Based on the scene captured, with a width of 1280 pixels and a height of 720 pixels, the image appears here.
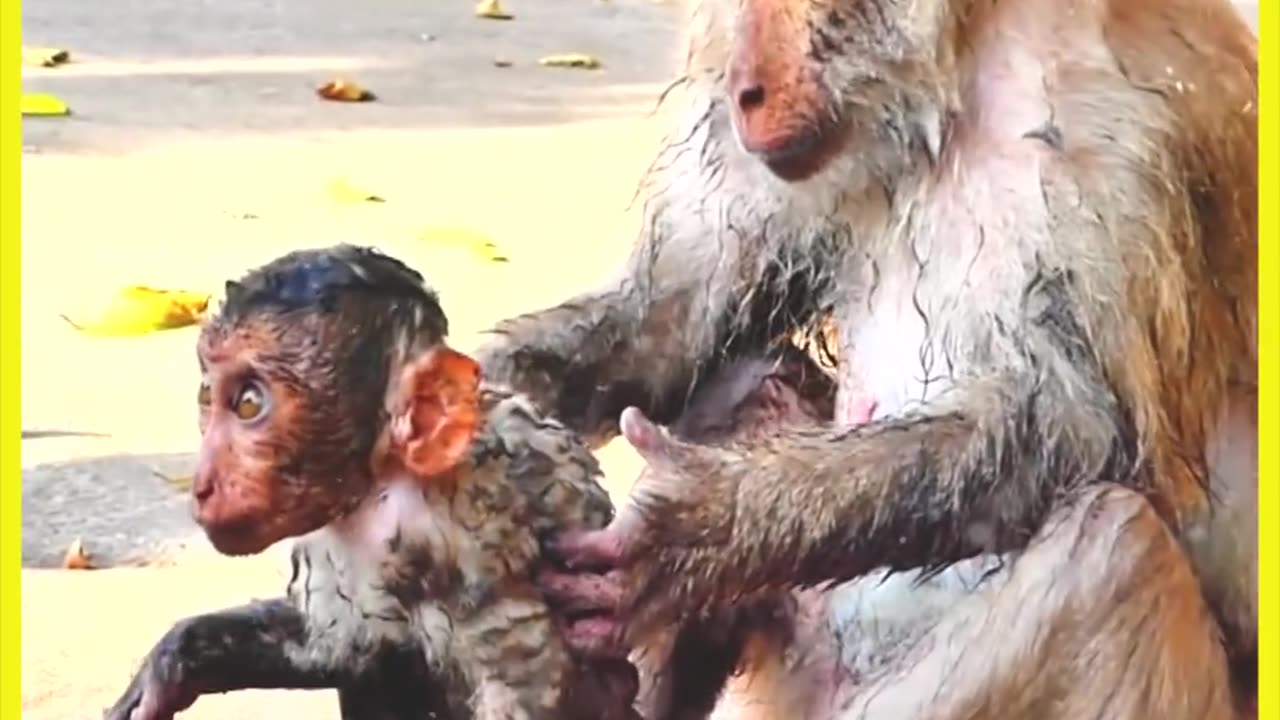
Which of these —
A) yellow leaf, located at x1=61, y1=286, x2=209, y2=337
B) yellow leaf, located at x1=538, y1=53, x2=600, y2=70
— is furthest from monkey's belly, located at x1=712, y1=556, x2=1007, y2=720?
yellow leaf, located at x1=538, y1=53, x2=600, y2=70

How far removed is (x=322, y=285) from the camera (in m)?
3.03

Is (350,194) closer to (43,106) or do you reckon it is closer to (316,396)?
(43,106)

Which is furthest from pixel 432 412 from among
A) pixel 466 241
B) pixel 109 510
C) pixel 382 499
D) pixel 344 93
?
pixel 344 93

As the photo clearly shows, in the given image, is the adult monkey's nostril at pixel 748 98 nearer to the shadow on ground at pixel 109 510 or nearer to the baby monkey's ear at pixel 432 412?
the baby monkey's ear at pixel 432 412

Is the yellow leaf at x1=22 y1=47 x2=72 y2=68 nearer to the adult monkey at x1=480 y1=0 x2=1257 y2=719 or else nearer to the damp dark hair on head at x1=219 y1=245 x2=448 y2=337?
the adult monkey at x1=480 y1=0 x2=1257 y2=719

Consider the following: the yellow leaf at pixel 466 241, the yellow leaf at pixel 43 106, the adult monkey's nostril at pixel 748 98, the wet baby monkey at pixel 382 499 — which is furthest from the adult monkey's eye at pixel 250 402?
the yellow leaf at pixel 43 106

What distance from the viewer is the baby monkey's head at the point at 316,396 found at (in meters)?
2.99

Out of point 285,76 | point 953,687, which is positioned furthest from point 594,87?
point 953,687

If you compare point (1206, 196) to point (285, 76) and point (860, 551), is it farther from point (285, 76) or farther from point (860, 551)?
point (285, 76)

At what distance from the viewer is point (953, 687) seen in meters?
3.18

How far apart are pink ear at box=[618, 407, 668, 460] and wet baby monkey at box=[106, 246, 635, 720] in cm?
10

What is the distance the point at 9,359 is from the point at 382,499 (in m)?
0.61

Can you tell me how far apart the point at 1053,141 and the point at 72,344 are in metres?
3.57

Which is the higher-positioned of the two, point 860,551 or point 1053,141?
point 1053,141
